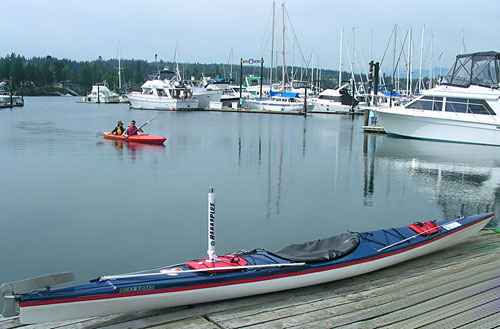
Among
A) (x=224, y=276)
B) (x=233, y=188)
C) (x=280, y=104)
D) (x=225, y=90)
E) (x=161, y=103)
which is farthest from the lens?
(x=225, y=90)

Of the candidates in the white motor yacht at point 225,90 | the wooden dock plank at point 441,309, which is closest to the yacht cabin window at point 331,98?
the white motor yacht at point 225,90

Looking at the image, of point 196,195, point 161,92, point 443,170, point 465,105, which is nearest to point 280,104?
point 161,92

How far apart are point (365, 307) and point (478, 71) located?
105 feet

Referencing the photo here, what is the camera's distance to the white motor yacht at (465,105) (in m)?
33.1

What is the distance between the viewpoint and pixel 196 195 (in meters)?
16.2

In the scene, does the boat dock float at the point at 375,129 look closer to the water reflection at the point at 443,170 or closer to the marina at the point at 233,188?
the water reflection at the point at 443,170

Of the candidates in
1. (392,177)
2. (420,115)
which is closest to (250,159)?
(392,177)

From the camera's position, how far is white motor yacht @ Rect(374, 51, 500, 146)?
3312 centimetres

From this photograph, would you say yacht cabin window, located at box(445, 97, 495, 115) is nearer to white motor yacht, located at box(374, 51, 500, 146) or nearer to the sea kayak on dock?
white motor yacht, located at box(374, 51, 500, 146)

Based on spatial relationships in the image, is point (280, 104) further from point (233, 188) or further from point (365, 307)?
point (365, 307)

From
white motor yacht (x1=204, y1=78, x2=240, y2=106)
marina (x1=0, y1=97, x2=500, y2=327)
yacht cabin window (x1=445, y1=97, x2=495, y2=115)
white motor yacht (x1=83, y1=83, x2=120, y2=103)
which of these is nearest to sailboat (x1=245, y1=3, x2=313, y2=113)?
white motor yacht (x1=204, y1=78, x2=240, y2=106)

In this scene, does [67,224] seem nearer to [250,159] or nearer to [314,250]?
[314,250]

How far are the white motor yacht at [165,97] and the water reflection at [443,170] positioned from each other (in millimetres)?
40627

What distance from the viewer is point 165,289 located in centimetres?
611
